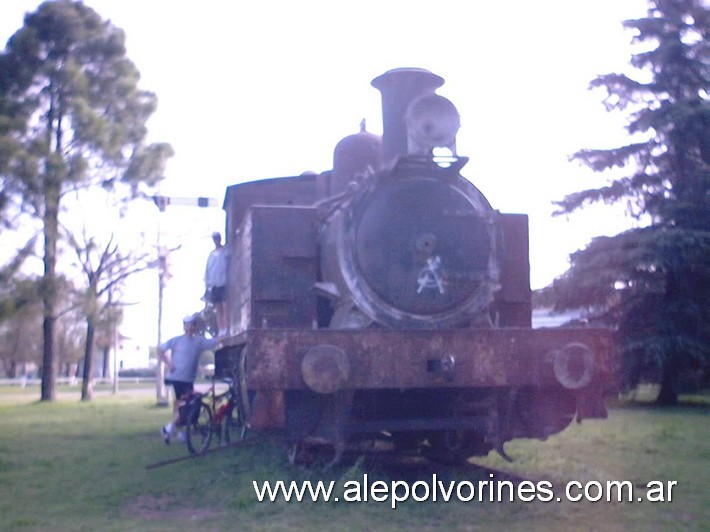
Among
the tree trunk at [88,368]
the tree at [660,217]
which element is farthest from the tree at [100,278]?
the tree at [660,217]

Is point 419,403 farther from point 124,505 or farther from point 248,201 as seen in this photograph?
point 248,201

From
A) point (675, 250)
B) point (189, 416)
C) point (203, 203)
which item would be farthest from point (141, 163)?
point (189, 416)

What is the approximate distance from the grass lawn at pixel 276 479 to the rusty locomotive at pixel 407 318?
2.16 feet

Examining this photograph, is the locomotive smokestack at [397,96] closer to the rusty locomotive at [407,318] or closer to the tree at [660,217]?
the rusty locomotive at [407,318]

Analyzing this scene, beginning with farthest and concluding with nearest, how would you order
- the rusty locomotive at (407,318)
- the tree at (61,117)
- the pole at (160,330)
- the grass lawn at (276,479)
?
the tree at (61,117) < the pole at (160,330) < the rusty locomotive at (407,318) < the grass lawn at (276,479)

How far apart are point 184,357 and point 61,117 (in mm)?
18543

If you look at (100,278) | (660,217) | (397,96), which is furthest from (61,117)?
(397,96)

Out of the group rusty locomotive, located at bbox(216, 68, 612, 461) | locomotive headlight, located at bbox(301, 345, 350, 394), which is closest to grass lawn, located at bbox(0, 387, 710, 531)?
rusty locomotive, located at bbox(216, 68, 612, 461)

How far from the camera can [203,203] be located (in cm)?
2128

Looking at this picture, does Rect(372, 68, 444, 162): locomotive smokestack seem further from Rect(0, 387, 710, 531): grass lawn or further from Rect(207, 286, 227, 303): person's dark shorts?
Rect(207, 286, 227, 303): person's dark shorts

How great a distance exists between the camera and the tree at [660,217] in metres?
19.1

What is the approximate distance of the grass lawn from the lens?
638 cm

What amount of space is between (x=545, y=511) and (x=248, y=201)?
5.76m

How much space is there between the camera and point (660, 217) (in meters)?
19.9
